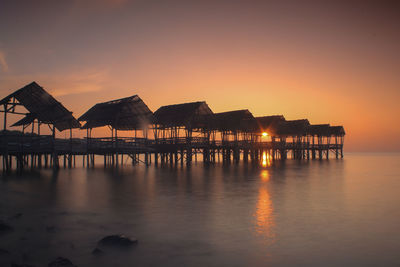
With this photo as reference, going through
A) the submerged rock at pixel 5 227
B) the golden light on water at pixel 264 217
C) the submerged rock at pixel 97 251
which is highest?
the submerged rock at pixel 5 227

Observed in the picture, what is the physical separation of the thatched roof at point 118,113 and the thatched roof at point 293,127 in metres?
33.3

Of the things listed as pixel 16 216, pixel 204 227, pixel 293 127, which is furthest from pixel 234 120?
pixel 16 216

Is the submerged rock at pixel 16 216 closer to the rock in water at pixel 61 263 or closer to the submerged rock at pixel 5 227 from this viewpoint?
the submerged rock at pixel 5 227

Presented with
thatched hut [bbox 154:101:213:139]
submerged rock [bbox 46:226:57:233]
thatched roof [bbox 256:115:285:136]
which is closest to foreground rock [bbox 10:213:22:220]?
submerged rock [bbox 46:226:57:233]

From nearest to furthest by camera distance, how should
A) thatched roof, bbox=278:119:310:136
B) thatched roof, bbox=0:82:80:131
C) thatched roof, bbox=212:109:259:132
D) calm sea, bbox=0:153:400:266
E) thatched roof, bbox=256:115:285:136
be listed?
calm sea, bbox=0:153:400:266 → thatched roof, bbox=0:82:80:131 → thatched roof, bbox=212:109:259:132 → thatched roof, bbox=256:115:285:136 → thatched roof, bbox=278:119:310:136

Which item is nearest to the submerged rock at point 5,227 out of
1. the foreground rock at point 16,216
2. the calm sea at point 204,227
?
the calm sea at point 204,227

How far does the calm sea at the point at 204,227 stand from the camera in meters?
7.58

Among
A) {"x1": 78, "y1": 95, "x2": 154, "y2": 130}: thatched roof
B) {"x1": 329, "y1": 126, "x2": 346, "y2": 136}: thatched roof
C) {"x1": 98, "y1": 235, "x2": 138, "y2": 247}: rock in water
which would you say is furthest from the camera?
{"x1": 329, "y1": 126, "x2": 346, "y2": 136}: thatched roof

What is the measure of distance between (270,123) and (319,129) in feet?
60.9

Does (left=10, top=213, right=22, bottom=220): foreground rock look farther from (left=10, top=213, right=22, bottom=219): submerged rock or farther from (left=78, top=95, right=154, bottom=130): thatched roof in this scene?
(left=78, top=95, right=154, bottom=130): thatched roof

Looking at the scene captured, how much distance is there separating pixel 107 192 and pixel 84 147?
2011cm

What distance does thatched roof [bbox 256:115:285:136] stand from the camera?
5748 centimetres

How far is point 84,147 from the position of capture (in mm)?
35281

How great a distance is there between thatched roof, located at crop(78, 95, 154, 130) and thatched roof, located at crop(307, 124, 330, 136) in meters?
44.0
